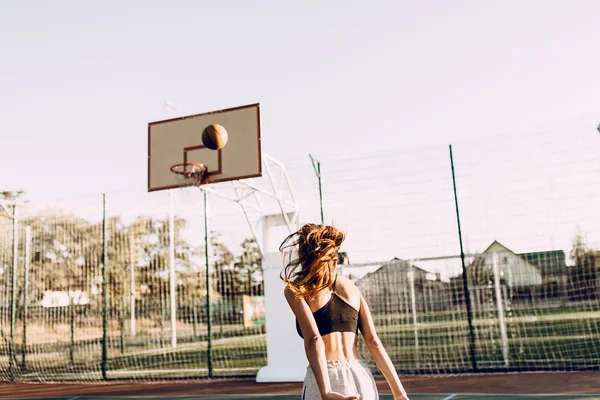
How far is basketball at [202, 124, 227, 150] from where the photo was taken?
929cm

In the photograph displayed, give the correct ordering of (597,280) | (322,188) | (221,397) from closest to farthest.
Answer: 1. (221,397)
2. (597,280)
3. (322,188)

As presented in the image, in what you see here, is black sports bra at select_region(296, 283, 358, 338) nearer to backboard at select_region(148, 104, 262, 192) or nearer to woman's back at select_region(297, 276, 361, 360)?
woman's back at select_region(297, 276, 361, 360)

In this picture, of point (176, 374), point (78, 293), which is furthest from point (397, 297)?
point (78, 293)

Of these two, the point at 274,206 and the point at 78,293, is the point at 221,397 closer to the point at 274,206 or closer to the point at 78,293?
the point at 274,206

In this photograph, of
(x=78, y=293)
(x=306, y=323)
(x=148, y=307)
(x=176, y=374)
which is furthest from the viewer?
(x=78, y=293)

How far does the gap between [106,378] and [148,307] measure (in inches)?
97.5

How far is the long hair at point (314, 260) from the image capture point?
2268mm

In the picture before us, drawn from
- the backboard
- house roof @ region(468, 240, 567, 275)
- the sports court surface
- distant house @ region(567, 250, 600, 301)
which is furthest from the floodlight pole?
distant house @ region(567, 250, 600, 301)

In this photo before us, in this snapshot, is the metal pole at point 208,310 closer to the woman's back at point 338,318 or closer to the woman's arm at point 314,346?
the woman's back at point 338,318

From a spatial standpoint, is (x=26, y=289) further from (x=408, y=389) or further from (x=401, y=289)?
(x=408, y=389)

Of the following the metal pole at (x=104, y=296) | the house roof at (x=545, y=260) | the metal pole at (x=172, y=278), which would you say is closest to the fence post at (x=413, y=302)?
the house roof at (x=545, y=260)

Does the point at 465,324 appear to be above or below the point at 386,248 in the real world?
below

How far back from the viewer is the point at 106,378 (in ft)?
37.2

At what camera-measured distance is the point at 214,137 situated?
9.29 m
